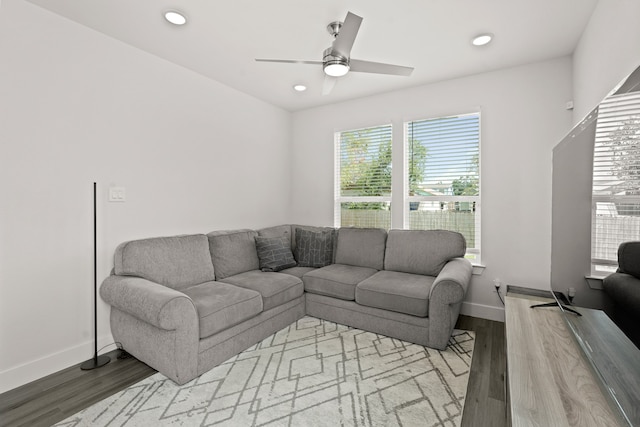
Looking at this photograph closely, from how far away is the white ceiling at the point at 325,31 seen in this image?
2168 mm

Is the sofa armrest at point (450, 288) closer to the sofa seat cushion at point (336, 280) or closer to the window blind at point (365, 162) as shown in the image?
the sofa seat cushion at point (336, 280)

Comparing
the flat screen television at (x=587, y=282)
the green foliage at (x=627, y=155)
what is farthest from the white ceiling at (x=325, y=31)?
the green foliage at (x=627, y=155)

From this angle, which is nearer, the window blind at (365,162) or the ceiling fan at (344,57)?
the ceiling fan at (344,57)

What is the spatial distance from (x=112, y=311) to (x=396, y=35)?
328 centimetres

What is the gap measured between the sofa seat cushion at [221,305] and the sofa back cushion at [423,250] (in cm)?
156

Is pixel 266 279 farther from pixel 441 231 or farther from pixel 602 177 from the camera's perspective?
pixel 602 177

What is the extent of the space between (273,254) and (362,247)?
104 centimetres

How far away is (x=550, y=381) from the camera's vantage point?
122 centimetres

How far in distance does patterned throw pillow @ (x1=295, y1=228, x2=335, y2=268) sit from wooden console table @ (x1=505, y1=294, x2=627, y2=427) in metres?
2.20

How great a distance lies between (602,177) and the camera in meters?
1.08

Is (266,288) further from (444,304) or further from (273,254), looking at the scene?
(444,304)

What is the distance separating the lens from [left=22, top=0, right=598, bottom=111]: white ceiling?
2.17 meters

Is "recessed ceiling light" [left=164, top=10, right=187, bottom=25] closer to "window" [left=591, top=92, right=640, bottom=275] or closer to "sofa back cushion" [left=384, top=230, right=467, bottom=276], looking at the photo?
"window" [left=591, top=92, right=640, bottom=275]

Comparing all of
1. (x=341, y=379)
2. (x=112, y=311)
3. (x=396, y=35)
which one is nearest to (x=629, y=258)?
(x=341, y=379)
